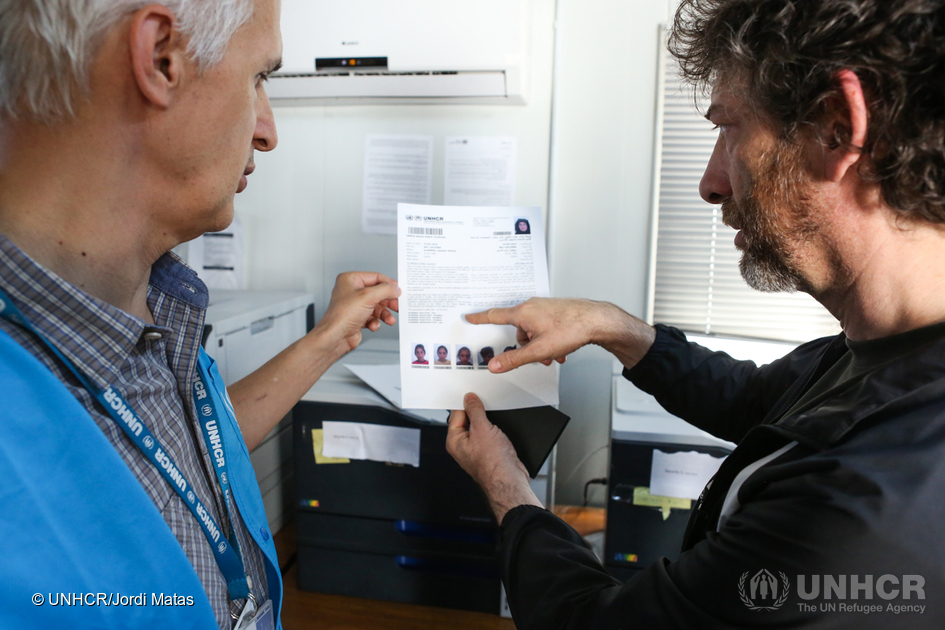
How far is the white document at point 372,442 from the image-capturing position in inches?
50.8

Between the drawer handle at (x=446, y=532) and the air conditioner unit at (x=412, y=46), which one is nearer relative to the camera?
the drawer handle at (x=446, y=532)

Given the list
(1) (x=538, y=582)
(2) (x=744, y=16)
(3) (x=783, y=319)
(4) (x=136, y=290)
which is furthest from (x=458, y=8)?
(1) (x=538, y=582)

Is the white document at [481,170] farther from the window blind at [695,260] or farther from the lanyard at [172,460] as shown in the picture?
the lanyard at [172,460]

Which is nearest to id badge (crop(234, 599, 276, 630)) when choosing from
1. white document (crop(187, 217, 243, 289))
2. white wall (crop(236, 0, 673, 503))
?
white wall (crop(236, 0, 673, 503))

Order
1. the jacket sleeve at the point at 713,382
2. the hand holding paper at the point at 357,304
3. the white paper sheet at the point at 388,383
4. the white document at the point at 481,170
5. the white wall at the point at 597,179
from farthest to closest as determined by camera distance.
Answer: the white document at the point at 481,170
the white wall at the point at 597,179
the white paper sheet at the point at 388,383
the hand holding paper at the point at 357,304
the jacket sleeve at the point at 713,382

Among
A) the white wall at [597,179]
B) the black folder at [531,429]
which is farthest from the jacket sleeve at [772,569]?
the white wall at [597,179]

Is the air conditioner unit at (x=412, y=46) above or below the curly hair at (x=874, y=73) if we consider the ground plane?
above

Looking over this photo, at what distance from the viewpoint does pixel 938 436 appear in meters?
0.48

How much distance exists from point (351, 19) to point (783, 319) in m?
1.52

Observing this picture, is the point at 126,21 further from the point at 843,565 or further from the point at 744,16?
the point at 843,565

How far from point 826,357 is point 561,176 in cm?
108

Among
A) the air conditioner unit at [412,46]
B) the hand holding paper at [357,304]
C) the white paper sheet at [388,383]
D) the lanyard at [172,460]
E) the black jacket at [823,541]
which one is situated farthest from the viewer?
the air conditioner unit at [412,46]

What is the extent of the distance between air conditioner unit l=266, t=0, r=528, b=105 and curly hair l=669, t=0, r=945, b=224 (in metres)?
0.96

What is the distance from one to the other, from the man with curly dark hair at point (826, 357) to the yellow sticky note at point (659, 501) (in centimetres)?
44
